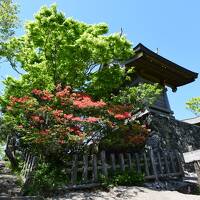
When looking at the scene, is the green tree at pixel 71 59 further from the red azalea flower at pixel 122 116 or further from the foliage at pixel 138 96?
the red azalea flower at pixel 122 116

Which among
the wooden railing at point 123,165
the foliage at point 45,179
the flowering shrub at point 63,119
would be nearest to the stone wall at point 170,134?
the wooden railing at point 123,165

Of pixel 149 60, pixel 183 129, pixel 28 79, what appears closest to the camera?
pixel 28 79

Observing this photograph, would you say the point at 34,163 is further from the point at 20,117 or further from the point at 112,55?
the point at 112,55

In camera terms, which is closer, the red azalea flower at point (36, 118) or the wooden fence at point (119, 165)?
the wooden fence at point (119, 165)

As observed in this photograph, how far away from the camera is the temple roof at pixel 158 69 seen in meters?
17.0

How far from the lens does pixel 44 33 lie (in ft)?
48.4

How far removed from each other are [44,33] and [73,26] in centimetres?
155

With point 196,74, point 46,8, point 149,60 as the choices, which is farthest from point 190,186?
point 46,8

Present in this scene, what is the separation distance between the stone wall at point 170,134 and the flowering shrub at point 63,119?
2.41 meters

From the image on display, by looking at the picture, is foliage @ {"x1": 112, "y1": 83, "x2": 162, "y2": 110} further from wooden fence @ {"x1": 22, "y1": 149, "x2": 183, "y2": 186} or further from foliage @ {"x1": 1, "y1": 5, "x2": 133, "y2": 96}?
wooden fence @ {"x1": 22, "y1": 149, "x2": 183, "y2": 186}

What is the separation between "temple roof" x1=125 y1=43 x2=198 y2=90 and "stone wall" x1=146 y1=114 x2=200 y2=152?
2.79m

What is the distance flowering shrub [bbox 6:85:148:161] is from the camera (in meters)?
11.9

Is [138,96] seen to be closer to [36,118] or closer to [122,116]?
[122,116]

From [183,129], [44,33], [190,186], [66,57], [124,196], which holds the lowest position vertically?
[124,196]
